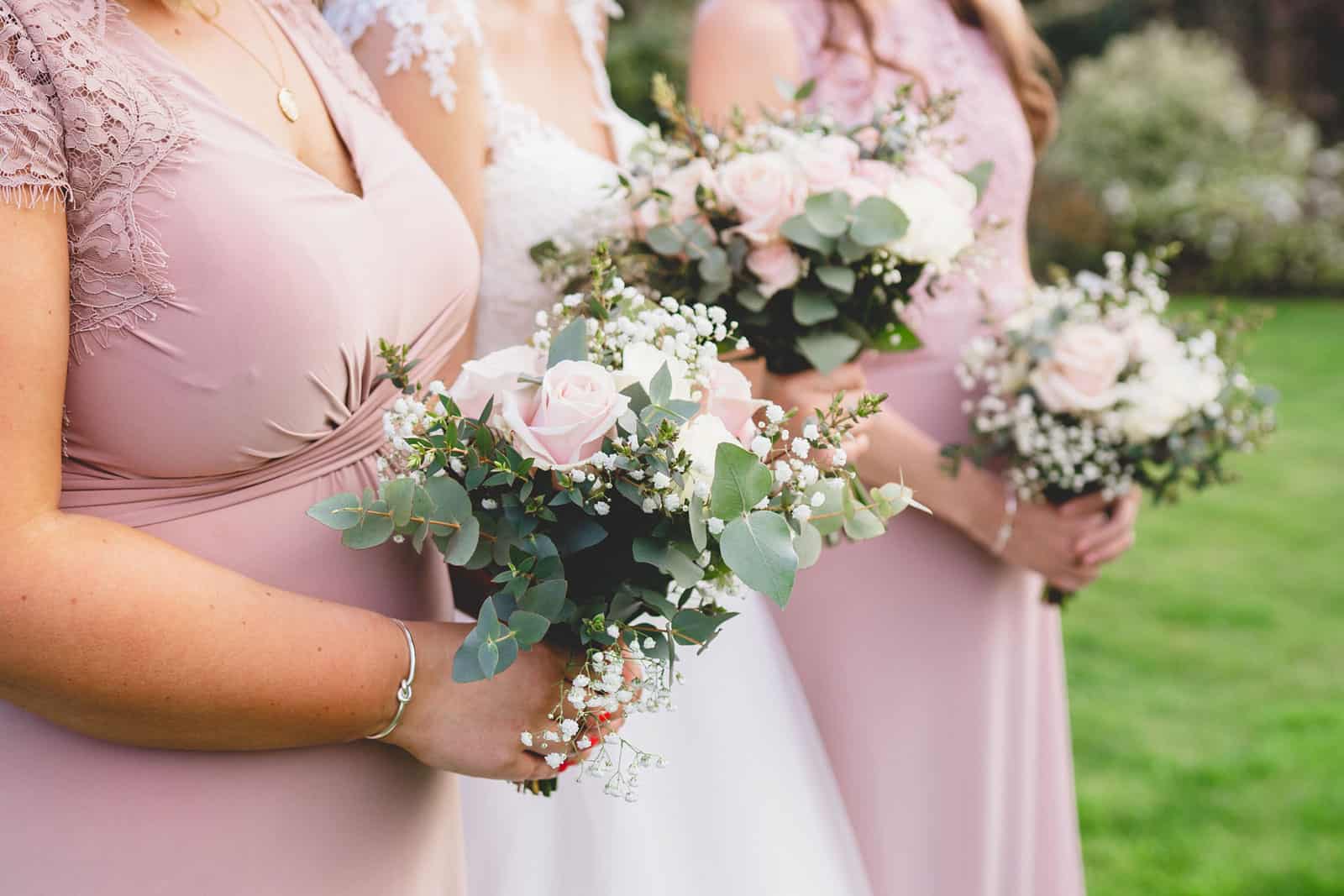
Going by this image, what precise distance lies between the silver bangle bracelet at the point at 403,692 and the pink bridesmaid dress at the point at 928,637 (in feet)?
5.17

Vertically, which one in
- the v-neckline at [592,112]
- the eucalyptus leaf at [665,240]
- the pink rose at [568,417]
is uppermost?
the v-neckline at [592,112]

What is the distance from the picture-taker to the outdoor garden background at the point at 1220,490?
433 cm

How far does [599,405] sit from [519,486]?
0.48 ft

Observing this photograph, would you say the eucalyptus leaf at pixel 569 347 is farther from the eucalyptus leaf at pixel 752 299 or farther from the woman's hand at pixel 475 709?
the eucalyptus leaf at pixel 752 299

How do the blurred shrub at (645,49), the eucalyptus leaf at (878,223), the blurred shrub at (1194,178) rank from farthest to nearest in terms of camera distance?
the blurred shrub at (1194,178)
the blurred shrub at (645,49)
the eucalyptus leaf at (878,223)

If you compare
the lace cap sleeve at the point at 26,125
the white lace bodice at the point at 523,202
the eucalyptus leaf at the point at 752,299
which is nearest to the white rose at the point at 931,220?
the eucalyptus leaf at the point at 752,299

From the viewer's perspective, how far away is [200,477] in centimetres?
143

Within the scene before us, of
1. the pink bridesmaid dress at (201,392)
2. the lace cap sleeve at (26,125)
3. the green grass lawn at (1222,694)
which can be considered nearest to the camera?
the lace cap sleeve at (26,125)

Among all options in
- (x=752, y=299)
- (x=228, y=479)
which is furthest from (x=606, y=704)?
(x=752, y=299)

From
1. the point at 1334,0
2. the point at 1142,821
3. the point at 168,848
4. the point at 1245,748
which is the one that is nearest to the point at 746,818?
the point at 168,848

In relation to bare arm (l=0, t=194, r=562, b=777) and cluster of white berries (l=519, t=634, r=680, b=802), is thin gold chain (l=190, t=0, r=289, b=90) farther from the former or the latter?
cluster of white berries (l=519, t=634, r=680, b=802)

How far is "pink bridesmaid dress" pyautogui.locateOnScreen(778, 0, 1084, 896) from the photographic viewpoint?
9.67ft

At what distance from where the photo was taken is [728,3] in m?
2.82

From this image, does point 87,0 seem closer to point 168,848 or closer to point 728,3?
point 168,848
